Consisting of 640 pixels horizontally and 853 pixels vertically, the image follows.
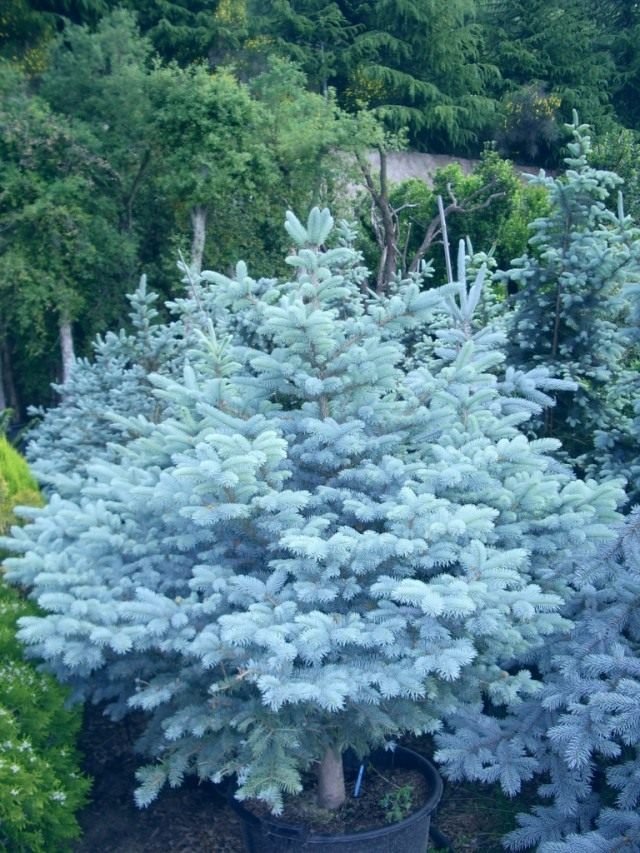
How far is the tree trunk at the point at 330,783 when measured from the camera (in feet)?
9.26

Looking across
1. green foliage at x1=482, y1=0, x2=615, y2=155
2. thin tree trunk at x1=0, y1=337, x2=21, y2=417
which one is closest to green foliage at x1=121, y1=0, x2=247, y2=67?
green foliage at x1=482, y1=0, x2=615, y2=155

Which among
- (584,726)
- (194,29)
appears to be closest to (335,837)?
(584,726)

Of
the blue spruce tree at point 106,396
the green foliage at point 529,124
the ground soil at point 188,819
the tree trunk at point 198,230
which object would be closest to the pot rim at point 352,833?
the ground soil at point 188,819

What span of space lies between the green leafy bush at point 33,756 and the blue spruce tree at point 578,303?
254cm

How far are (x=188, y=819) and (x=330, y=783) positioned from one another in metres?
0.69

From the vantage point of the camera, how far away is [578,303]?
418 cm

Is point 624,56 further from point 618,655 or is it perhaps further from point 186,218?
point 618,655

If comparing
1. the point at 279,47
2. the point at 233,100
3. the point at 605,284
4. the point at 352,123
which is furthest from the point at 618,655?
the point at 279,47

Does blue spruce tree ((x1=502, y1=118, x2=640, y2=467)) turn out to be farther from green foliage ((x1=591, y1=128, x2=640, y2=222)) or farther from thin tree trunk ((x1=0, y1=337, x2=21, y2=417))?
thin tree trunk ((x1=0, y1=337, x2=21, y2=417))

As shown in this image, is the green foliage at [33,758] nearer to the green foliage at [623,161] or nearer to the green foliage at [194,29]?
the green foliage at [623,161]

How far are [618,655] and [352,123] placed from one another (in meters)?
9.61

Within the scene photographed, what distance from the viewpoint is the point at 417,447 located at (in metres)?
3.03

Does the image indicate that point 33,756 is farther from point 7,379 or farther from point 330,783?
point 7,379

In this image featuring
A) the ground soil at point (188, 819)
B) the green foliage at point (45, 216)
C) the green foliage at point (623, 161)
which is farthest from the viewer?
the green foliage at point (623, 161)
